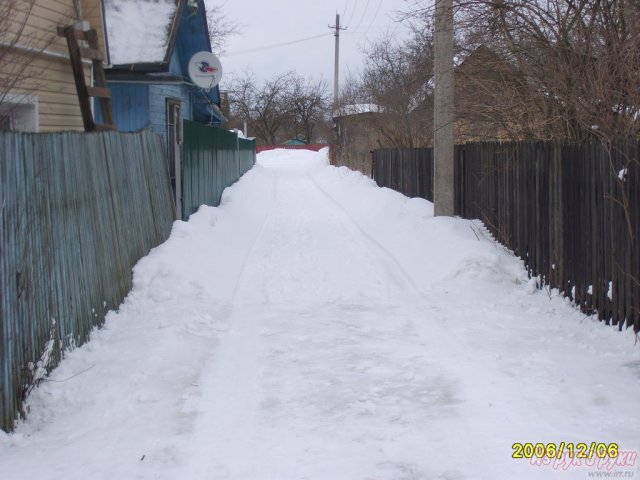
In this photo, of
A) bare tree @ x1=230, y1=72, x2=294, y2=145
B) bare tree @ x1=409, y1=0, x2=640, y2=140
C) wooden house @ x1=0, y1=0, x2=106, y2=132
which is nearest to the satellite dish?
wooden house @ x1=0, y1=0, x2=106, y2=132

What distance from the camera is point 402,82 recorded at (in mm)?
23781

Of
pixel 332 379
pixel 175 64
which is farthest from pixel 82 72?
pixel 332 379

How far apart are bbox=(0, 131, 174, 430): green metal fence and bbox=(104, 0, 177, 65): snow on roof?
5.34 metres

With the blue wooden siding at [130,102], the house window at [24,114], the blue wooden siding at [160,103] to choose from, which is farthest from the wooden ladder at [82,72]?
the blue wooden siding at [130,102]

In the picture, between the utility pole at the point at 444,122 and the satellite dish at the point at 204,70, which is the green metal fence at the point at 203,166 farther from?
the utility pole at the point at 444,122

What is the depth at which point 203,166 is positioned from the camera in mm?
14898

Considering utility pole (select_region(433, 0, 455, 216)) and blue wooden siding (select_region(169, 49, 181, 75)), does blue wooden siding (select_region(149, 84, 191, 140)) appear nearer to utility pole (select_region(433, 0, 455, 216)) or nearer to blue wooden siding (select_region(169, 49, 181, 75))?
blue wooden siding (select_region(169, 49, 181, 75))

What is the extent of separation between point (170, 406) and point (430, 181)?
11.5m

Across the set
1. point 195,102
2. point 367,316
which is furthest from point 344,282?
point 195,102

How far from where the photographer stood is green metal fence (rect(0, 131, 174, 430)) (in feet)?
15.8

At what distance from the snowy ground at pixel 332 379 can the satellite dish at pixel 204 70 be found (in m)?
5.56

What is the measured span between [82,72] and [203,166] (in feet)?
14.7
